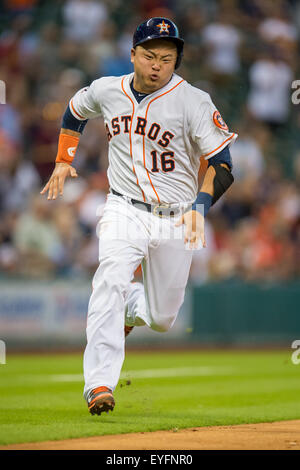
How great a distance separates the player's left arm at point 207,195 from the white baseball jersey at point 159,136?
0.27ft

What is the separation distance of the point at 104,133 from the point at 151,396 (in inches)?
278

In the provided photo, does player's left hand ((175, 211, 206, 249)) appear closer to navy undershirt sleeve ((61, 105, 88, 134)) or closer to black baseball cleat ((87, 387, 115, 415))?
black baseball cleat ((87, 387, 115, 415))

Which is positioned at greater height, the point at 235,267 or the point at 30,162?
the point at 30,162

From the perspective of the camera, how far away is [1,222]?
12023 millimetres

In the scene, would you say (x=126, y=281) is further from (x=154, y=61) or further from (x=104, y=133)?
(x=104, y=133)

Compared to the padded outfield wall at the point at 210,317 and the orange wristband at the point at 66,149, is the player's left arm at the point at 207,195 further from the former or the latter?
the padded outfield wall at the point at 210,317

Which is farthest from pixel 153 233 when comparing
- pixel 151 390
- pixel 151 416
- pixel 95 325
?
pixel 151 390

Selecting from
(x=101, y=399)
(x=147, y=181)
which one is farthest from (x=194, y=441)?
(x=147, y=181)

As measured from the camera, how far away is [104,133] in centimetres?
1391

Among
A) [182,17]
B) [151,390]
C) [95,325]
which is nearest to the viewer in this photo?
[95,325]

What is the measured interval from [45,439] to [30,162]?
8702 millimetres

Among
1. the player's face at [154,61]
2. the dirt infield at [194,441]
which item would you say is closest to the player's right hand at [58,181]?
the player's face at [154,61]

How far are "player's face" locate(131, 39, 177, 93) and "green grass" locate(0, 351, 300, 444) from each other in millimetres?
2182

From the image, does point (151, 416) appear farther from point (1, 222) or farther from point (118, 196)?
point (1, 222)
